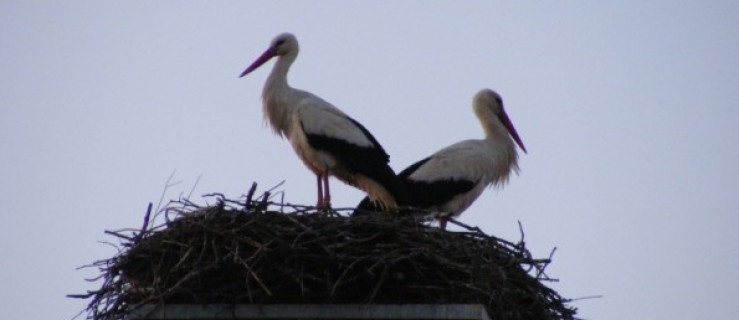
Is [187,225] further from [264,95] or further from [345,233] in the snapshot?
[264,95]

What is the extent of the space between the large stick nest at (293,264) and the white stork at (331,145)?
6.58 ft

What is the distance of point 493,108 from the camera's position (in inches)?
414

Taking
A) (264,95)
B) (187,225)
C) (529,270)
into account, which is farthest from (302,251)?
(264,95)

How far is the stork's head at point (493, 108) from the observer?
1040 centimetres

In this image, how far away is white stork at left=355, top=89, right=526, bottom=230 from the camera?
30.5ft

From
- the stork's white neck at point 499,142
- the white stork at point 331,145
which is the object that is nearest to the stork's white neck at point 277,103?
the white stork at point 331,145

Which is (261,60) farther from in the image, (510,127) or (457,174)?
(510,127)

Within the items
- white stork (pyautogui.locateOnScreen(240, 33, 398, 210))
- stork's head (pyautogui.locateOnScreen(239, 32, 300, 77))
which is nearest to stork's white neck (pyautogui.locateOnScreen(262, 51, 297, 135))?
white stork (pyautogui.locateOnScreen(240, 33, 398, 210))

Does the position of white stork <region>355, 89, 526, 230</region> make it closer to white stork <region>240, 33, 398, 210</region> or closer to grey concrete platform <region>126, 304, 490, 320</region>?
white stork <region>240, 33, 398, 210</region>

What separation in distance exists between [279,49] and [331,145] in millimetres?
1261

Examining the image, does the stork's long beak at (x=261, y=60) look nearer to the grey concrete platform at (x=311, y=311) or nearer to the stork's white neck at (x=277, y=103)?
the stork's white neck at (x=277, y=103)

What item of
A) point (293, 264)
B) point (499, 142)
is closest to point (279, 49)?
point (499, 142)

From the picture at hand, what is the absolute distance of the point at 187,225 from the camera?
6441 millimetres

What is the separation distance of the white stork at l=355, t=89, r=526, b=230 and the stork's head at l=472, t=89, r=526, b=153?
19 cm
